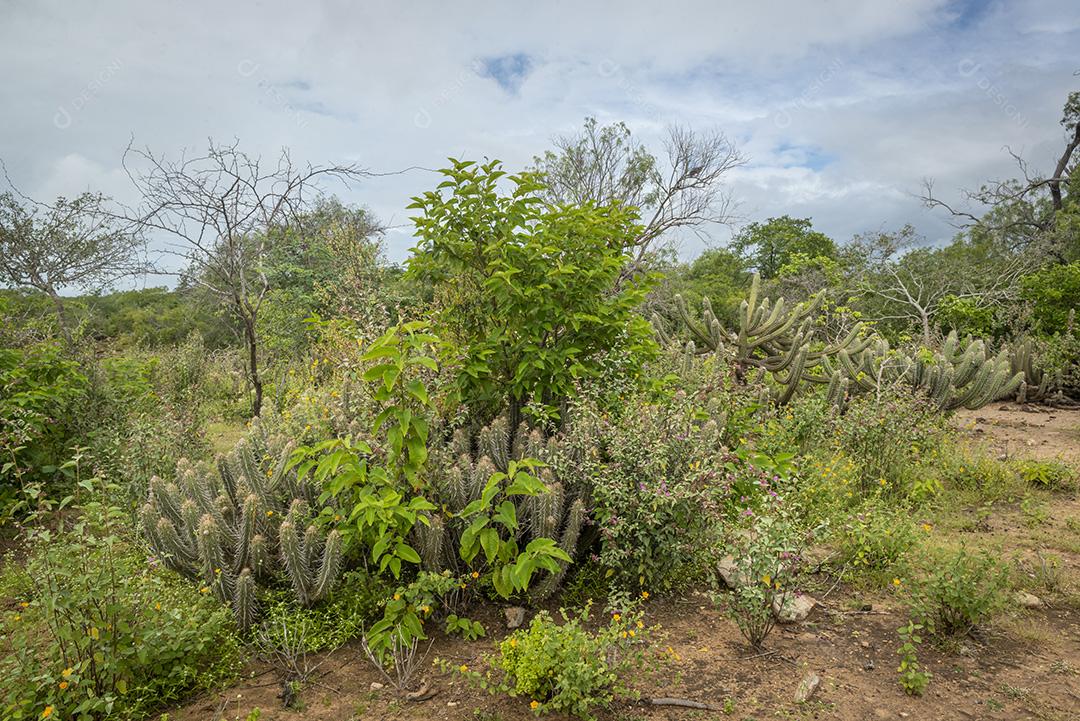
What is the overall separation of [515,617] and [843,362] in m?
7.42

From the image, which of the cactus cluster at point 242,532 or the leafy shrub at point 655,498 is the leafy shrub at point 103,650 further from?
the leafy shrub at point 655,498

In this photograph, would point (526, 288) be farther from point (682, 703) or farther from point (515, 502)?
point (682, 703)

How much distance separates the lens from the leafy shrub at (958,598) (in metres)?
3.11

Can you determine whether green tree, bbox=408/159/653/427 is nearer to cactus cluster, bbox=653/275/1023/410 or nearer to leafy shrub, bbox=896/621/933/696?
leafy shrub, bbox=896/621/933/696

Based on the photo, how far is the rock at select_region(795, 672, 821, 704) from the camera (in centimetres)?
273

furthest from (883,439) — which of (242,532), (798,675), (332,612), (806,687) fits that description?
(242,532)

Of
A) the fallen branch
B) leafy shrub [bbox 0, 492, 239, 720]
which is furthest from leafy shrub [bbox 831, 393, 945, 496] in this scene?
leafy shrub [bbox 0, 492, 239, 720]

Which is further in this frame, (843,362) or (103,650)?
(843,362)

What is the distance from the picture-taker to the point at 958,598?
10.3 ft

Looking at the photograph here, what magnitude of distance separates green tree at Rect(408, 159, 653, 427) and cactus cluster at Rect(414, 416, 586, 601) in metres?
0.44

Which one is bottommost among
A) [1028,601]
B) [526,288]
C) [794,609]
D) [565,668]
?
[1028,601]

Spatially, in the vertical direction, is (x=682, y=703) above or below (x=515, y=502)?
below

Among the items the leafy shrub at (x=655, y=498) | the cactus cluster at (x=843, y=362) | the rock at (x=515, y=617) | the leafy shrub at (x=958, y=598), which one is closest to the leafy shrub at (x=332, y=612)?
the rock at (x=515, y=617)

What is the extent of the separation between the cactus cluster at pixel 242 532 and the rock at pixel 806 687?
2.40 meters
